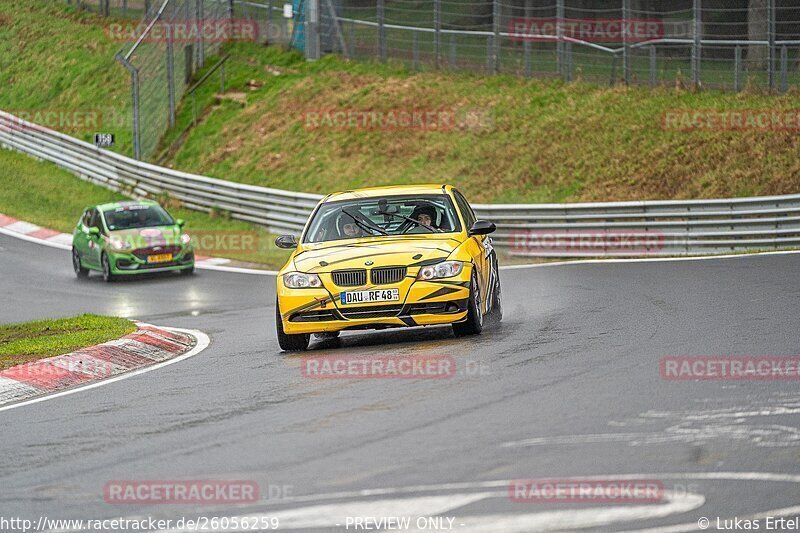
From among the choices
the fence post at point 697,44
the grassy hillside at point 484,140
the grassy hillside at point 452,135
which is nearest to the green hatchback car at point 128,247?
the grassy hillside at point 452,135

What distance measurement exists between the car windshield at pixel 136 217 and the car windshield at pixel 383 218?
1307 cm

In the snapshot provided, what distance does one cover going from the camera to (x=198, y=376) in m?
11.3

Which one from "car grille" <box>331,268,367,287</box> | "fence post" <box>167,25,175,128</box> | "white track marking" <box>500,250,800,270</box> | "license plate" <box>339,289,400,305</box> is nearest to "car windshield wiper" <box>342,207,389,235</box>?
"car grille" <box>331,268,367,287</box>

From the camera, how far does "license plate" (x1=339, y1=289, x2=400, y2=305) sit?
40.1ft

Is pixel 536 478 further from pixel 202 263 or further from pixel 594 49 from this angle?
pixel 594 49

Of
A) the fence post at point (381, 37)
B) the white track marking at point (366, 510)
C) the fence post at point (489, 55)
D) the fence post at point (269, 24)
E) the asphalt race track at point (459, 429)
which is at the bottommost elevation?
the asphalt race track at point (459, 429)

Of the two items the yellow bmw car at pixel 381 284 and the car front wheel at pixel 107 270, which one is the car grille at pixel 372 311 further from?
the car front wheel at pixel 107 270

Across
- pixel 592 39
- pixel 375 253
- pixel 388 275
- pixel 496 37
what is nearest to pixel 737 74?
pixel 592 39

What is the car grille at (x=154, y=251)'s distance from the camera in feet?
82.2

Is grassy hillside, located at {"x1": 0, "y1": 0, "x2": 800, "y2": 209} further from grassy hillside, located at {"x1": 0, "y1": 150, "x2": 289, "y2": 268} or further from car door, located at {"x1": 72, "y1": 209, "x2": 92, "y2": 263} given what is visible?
car door, located at {"x1": 72, "y1": 209, "x2": 92, "y2": 263}

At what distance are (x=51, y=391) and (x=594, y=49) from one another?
26.6 metres

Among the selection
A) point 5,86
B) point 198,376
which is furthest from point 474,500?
point 5,86

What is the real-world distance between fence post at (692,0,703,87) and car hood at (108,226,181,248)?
12.7 meters

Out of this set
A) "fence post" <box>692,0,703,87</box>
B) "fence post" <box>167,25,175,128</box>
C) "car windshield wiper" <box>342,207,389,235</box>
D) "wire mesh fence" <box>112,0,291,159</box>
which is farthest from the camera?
"wire mesh fence" <box>112,0,291,159</box>
